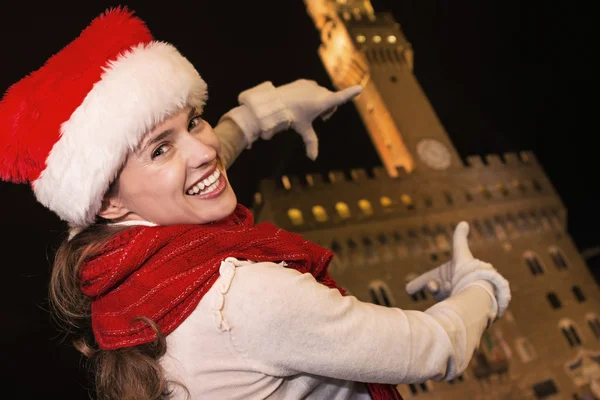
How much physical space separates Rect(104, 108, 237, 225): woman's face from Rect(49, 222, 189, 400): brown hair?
0.17 m

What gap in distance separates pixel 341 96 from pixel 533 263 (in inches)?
400

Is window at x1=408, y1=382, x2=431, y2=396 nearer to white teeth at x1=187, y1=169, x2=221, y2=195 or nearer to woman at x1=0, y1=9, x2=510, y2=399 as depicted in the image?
woman at x1=0, y1=9, x2=510, y2=399

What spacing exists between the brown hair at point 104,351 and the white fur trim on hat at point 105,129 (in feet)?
0.39

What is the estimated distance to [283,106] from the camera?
242 cm

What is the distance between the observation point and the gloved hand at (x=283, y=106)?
7.95ft

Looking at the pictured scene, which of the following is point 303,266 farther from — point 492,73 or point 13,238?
point 492,73

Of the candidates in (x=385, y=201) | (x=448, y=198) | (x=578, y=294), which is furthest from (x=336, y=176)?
(x=578, y=294)

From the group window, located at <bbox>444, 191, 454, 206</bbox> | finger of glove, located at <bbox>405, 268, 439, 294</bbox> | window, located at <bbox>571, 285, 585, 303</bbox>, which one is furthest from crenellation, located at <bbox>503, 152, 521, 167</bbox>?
finger of glove, located at <bbox>405, 268, 439, 294</bbox>

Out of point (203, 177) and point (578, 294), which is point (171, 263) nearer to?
point (203, 177)

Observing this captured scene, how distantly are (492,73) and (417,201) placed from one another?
150 inches

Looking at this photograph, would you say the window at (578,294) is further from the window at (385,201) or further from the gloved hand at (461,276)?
the gloved hand at (461,276)

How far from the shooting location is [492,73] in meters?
7.18

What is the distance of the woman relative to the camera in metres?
1.28

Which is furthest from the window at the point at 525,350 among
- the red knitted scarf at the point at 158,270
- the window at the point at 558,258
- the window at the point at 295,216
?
the red knitted scarf at the point at 158,270
